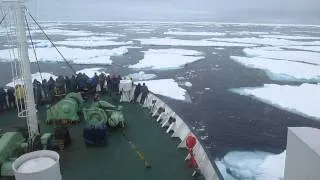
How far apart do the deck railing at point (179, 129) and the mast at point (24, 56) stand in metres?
2.28

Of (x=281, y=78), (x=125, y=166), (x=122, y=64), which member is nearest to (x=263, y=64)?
(x=281, y=78)

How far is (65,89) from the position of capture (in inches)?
298

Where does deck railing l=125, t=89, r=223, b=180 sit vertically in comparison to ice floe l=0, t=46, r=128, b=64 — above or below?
above

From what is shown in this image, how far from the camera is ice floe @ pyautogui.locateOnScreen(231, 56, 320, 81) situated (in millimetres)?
18219

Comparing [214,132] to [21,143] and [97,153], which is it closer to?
[97,153]

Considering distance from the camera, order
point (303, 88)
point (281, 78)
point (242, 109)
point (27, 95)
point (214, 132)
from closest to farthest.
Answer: point (27, 95), point (214, 132), point (242, 109), point (303, 88), point (281, 78)

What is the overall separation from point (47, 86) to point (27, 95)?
2638 millimetres

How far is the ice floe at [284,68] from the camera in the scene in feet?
59.8

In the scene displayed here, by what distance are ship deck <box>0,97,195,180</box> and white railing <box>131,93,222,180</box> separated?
164 mm

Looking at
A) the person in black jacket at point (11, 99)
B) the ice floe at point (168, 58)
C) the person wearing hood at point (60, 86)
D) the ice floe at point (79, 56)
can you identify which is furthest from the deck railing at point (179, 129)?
the ice floe at point (79, 56)

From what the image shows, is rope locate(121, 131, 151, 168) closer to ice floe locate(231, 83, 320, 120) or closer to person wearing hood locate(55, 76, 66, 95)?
person wearing hood locate(55, 76, 66, 95)

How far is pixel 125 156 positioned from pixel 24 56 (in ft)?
6.65

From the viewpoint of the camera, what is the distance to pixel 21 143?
481 centimetres

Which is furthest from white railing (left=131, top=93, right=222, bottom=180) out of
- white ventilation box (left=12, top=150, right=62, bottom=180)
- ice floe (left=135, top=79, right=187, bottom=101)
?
ice floe (left=135, top=79, right=187, bottom=101)
